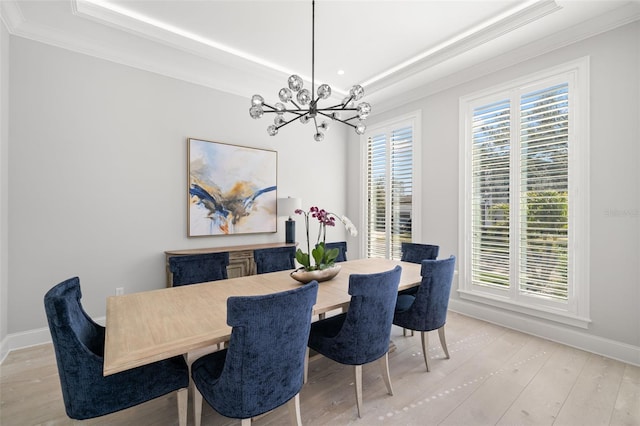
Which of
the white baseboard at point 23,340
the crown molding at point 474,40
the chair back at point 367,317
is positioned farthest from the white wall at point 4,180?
the crown molding at point 474,40

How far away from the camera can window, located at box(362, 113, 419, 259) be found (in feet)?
14.2

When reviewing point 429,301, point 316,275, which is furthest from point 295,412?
point 429,301

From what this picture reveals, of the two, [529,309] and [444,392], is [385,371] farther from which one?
[529,309]

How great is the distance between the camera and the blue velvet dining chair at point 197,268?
2428 mm

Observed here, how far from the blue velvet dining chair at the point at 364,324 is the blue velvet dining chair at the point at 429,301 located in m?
0.47

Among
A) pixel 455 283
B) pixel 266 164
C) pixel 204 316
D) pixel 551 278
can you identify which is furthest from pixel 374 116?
pixel 204 316

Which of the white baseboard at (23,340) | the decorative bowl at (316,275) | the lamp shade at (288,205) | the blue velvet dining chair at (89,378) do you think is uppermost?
the lamp shade at (288,205)

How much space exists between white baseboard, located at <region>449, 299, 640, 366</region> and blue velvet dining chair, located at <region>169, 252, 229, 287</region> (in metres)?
3.00

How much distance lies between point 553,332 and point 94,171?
5.05 meters

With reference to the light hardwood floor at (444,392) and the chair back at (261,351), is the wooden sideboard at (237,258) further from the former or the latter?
the chair back at (261,351)

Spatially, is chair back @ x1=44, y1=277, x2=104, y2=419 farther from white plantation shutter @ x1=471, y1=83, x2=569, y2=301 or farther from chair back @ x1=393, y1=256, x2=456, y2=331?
white plantation shutter @ x1=471, y1=83, x2=569, y2=301

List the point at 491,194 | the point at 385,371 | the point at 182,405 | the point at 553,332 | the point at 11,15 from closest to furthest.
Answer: the point at 182,405 → the point at 385,371 → the point at 11,15 → the point at 553,332 → the point at 491,194

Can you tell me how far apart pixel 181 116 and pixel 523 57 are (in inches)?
157

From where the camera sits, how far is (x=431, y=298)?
225cm
